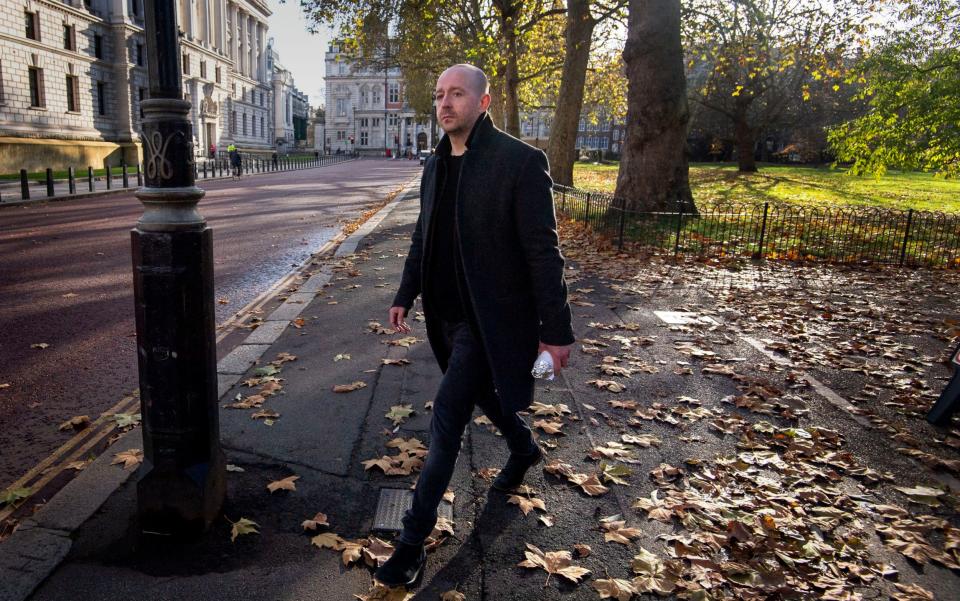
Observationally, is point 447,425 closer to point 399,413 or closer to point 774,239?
point 399,413

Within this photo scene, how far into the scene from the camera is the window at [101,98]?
152 ft

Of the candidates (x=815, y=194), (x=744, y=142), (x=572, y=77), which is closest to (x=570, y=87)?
(x=572, y=77)

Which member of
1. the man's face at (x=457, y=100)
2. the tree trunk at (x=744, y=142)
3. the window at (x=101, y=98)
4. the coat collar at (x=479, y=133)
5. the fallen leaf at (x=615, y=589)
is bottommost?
the fallen leaf at (x=615, y=589)

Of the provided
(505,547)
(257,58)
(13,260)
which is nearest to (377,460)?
(505,547)

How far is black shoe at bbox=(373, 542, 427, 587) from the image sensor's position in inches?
105

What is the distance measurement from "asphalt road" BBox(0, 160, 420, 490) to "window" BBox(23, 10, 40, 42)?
27303 millimetres

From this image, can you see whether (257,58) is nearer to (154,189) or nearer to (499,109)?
(499,109)

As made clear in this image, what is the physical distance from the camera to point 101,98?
153ft

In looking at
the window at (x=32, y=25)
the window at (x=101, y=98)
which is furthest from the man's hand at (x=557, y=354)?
the window at (x=101, y=98)

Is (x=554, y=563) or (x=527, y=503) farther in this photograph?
(x=527, y=503)

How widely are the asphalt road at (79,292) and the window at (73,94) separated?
29.5m

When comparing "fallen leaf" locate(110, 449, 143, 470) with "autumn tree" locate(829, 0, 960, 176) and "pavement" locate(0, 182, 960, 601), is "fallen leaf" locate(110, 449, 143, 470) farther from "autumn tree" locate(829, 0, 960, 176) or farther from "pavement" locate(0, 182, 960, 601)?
"autumn tree" locate(829, 0, 960, 176)

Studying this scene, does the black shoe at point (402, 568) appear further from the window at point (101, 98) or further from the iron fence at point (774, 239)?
the window at point (101, 98)

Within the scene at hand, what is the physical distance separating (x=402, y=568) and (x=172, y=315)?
1.42 m
